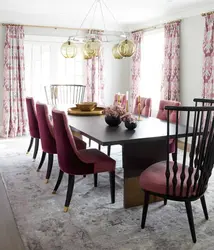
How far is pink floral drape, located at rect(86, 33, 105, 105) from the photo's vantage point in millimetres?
6754

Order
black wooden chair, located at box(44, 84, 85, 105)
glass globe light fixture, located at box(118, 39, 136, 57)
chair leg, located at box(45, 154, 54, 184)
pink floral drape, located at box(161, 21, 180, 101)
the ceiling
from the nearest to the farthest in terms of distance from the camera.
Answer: chair leg, located at box(45, 154, 54, 184) < glass globe light fixture, located at box(118, 39, 136, 57) < the ceiling < pink floral drape, located at box(161, 21, 180, 101) < black wooden chair, located at box(44, 84, 85, 105)

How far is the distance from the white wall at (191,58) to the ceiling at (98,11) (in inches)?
7.9

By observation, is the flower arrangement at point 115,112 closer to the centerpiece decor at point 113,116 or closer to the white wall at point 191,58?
the centerpiece decor at point 113,116

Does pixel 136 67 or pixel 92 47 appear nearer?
pixel 92 47

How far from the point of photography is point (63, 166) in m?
2.99

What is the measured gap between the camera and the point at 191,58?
5406mm

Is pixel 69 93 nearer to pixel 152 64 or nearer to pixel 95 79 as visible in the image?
pixel 95 79

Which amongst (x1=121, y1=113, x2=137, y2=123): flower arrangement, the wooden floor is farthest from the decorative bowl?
the wooden floor

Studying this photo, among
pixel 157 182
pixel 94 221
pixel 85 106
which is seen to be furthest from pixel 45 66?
pixel 157 182

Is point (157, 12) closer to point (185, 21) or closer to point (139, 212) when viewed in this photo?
point (185, 21)

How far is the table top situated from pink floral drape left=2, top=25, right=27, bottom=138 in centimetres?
270

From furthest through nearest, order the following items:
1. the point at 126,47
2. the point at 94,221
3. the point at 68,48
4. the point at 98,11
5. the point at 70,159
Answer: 1. the point at 98,11
2. the point at 68,48
3. the point at 126,47
4. the point at 70,159
5. the point at 94,221

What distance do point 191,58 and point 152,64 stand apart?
4.52 ft

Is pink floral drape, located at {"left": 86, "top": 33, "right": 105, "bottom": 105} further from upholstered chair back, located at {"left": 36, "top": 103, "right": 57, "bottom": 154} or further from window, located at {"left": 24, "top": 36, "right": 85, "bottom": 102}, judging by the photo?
upholstered chair back, located at {"left": 36, "top": 103, "right": 57, "bottom": 154}
